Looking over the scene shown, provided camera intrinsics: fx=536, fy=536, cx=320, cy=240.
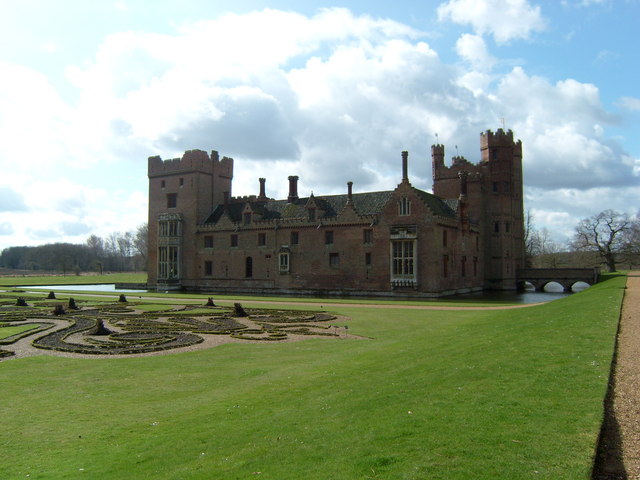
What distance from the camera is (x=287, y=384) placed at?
1291 centimetres

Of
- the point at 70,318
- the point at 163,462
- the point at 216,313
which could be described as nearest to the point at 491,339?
the point at 163,462

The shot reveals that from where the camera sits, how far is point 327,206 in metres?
57.4

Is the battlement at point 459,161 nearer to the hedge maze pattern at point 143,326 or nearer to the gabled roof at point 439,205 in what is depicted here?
the gabled roof at point 439,205

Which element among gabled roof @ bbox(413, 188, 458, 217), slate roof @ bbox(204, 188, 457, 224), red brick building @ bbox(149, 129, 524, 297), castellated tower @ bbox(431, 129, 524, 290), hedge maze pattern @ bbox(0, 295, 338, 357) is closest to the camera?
hedge maze pattern @ bbox(0, 295, 338, 357)

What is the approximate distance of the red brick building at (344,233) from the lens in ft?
164

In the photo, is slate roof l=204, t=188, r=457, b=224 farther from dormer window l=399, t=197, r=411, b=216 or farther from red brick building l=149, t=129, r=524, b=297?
dormer window l=399, t=197, r=411, b=216

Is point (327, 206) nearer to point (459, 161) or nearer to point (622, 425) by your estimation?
point (459, 161)

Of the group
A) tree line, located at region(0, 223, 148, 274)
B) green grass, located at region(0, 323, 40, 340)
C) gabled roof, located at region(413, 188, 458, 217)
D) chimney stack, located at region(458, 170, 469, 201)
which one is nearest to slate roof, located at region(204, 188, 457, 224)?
gabled roof, located at region(413, 188, 458, 217)

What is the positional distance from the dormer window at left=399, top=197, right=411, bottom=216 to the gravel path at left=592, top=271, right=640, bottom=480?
38607 mm

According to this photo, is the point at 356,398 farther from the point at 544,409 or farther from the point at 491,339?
the point at 491,339

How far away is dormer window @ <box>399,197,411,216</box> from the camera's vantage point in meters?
49.7

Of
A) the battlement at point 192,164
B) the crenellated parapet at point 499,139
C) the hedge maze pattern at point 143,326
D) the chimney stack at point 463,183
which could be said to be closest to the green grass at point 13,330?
the hedge maze pattern at point 143,326

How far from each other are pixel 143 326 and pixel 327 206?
114 feet

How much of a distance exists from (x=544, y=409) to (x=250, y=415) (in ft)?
17.7
